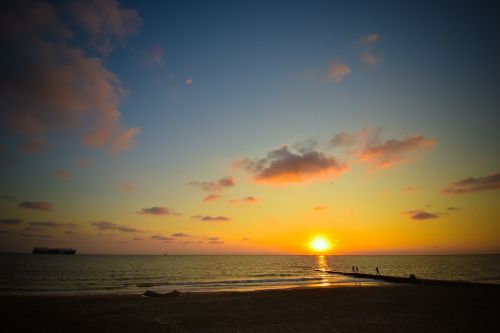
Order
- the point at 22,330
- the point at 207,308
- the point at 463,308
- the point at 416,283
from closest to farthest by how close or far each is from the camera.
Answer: the point at 22,330 < the point at 463,308 < the point at 207,308 < the point at 416,283

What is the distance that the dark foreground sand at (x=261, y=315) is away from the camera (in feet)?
52.5

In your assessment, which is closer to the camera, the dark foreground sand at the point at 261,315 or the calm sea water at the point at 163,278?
the dark foreground sand at the point at 261,315

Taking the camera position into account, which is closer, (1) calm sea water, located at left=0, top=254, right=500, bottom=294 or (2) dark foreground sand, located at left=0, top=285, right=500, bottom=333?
(2) dark foreground sand, located at left=0, top=285, right=500, bottom=333

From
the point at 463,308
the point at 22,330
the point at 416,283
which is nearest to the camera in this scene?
the point at 22,330

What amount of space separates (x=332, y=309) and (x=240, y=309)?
23.4 ft

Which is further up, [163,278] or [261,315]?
[261,315]

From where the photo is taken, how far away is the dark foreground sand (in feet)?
52.5

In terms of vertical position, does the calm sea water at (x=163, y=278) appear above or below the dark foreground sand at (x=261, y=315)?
below

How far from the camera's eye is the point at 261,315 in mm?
19500

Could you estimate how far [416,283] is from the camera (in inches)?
1646

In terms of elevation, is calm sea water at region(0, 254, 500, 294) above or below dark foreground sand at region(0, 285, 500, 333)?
below

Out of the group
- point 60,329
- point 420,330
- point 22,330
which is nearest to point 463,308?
point 420,330

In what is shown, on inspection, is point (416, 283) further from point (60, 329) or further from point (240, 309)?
point (60, 329)

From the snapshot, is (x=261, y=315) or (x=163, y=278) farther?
(x=163, y=278)
